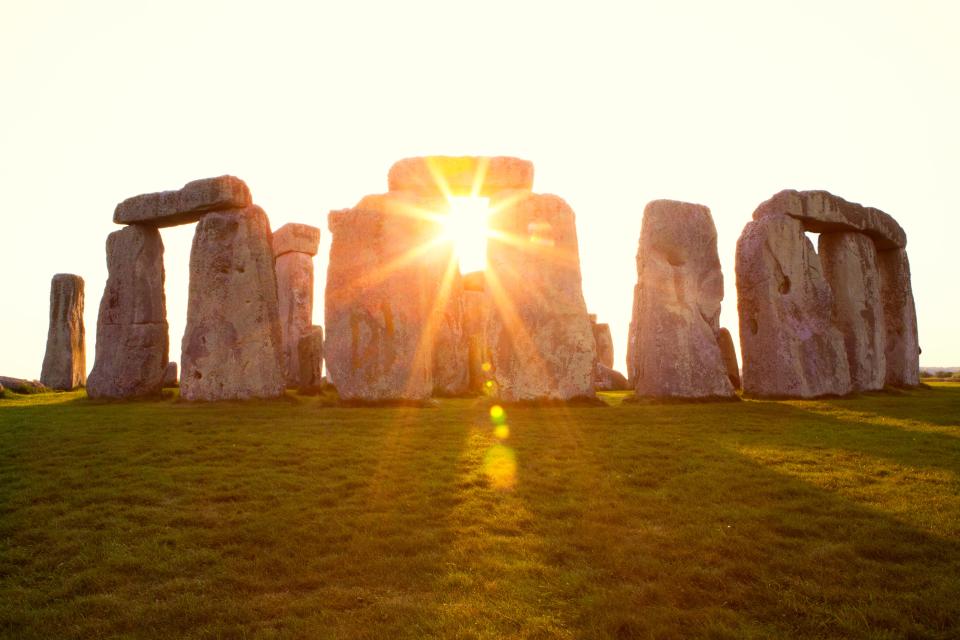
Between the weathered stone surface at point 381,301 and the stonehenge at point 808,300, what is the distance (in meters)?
6.88

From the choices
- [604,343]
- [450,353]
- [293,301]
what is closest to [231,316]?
[450,353]

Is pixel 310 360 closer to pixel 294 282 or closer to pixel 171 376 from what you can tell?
pixel 294 282

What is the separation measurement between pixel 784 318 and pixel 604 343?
12.7m

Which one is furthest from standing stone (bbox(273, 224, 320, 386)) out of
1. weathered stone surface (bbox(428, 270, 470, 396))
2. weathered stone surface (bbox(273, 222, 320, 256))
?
weathered stone surface (bbox(428, 270, 470, 396))

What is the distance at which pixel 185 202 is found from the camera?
14875 mm

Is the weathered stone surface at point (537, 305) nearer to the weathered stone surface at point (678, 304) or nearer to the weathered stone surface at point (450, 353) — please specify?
the weathered stone surface at point (678, 304)

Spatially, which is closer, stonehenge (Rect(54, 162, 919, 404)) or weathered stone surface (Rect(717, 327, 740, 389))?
stonehenge (Rect(54, 162, 919, 404))

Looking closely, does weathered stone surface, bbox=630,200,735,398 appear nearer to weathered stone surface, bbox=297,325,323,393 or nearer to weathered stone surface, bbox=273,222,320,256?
weathered stone surface, bbox=297,325,323,393

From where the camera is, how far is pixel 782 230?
588 inches

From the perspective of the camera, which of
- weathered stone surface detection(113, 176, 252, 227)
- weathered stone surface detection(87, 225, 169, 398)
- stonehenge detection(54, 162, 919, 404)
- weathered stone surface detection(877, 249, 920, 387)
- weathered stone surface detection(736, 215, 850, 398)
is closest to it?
stonehenge detection(54, 162, 919, 404)

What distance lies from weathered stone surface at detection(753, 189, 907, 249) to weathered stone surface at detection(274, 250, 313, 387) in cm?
1328

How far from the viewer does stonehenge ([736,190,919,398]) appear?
14.5 m

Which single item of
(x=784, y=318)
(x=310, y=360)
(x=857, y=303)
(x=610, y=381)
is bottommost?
(x=610, y=381)

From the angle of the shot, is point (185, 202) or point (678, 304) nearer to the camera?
point (678, 304)
